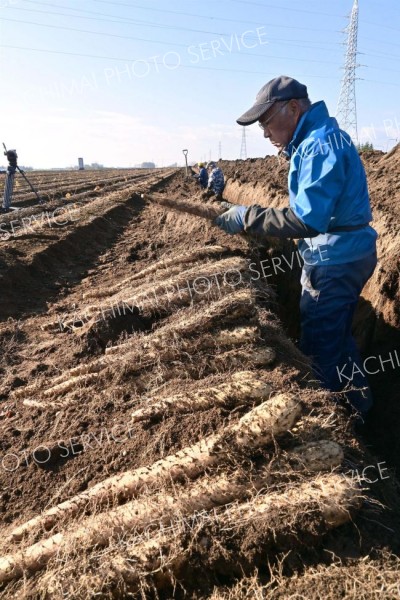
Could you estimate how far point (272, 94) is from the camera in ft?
9.82

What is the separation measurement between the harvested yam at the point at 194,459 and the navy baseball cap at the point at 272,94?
1940 mm

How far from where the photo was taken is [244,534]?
189cm

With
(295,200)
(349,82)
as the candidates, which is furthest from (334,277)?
(349,82)

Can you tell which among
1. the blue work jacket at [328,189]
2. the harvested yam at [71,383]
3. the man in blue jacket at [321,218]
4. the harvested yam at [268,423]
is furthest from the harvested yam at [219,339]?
the harvested yam at [268,423]

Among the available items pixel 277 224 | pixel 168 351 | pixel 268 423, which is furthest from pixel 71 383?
pixel 277 224

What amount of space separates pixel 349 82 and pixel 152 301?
24.3m

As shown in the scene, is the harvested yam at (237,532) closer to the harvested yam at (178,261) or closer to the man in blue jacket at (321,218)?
the man in blue jacket at (321,218)

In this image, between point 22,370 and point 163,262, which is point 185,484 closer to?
point 22,370

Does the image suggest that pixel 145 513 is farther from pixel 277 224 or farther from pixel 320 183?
pixel 320 183

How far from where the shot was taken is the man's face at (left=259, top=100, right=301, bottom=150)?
3066 mm

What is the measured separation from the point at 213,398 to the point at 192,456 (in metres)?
0.43

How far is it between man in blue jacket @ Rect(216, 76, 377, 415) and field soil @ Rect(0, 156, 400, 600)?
1.53 ft

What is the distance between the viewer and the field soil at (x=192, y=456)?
73.1 inches

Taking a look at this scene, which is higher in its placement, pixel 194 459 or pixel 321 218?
pixel 321 218
